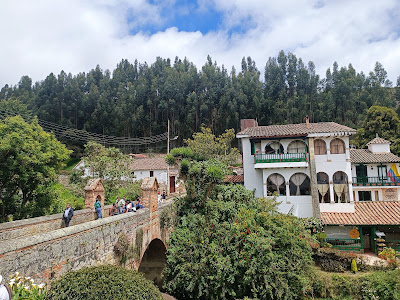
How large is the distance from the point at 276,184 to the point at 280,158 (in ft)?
7.45

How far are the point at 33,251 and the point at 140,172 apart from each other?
32.6 m

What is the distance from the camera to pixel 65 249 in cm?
632

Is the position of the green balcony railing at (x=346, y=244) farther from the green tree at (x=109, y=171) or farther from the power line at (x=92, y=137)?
the power line at (x=92, y=137)

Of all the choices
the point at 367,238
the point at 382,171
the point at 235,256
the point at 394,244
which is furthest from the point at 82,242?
the point at 382,171

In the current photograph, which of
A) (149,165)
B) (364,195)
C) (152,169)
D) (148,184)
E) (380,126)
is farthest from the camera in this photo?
(149,165)

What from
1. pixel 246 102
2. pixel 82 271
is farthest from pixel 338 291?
pixel 246 102

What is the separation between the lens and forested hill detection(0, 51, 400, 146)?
2104 inches

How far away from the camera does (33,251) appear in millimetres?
5383

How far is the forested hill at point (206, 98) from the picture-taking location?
5344 centimetres

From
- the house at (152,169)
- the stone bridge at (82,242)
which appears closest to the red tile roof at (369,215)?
the stone bridge at (82,242)

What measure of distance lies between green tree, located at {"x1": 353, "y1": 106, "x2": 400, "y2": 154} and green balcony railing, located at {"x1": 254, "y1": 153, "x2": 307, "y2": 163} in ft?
64.4

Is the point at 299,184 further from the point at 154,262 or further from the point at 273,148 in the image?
the point at 154,262

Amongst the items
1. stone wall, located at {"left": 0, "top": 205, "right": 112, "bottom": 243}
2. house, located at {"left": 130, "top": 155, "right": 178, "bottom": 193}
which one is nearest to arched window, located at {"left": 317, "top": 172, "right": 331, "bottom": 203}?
stone wall, located at {"left": 0, "top": 205, "right": 112, "bottom": 243}

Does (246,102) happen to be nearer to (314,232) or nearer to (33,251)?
(314,232)
